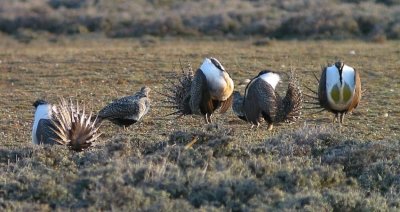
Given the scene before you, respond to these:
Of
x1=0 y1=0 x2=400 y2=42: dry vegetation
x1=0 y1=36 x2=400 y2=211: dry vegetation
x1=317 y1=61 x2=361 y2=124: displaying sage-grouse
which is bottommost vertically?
x1=0 y1=36 x2=400 y2=211: dry vegetation

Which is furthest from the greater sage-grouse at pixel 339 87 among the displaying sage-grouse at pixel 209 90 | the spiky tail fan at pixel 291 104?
the displaying sage-grouse at pixel 209 90

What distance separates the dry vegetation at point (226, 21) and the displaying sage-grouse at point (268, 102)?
44.1ft

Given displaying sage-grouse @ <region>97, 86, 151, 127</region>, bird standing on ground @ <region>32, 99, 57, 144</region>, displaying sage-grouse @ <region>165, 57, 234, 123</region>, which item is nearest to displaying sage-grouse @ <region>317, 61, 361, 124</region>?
displaying sage-grouse @ <region>165, 57, 234, 123</region>

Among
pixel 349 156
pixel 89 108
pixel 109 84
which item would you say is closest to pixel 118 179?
pixel 349 156

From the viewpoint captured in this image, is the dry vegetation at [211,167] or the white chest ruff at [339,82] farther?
the white chest ruff at [339,82]

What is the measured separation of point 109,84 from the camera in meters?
14.5

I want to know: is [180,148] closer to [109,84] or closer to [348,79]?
[348,79]

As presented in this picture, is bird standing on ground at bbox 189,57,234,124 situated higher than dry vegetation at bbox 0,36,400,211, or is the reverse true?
bird standing on ground at bbox 189,57,234,124

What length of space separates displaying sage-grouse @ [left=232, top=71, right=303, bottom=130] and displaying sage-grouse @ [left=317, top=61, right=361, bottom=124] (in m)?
0.31

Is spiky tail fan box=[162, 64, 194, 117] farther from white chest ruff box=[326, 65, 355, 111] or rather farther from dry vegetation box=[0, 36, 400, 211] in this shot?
white chest ruff box=[326, 65, 355, 111]

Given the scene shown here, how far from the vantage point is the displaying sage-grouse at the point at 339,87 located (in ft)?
30.7

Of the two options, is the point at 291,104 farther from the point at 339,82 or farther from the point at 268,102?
the point at 339,82

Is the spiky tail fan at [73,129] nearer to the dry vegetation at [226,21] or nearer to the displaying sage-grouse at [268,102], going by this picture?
the displaying sage-grouse at [268,102]

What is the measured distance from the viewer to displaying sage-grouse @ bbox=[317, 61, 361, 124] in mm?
9359
